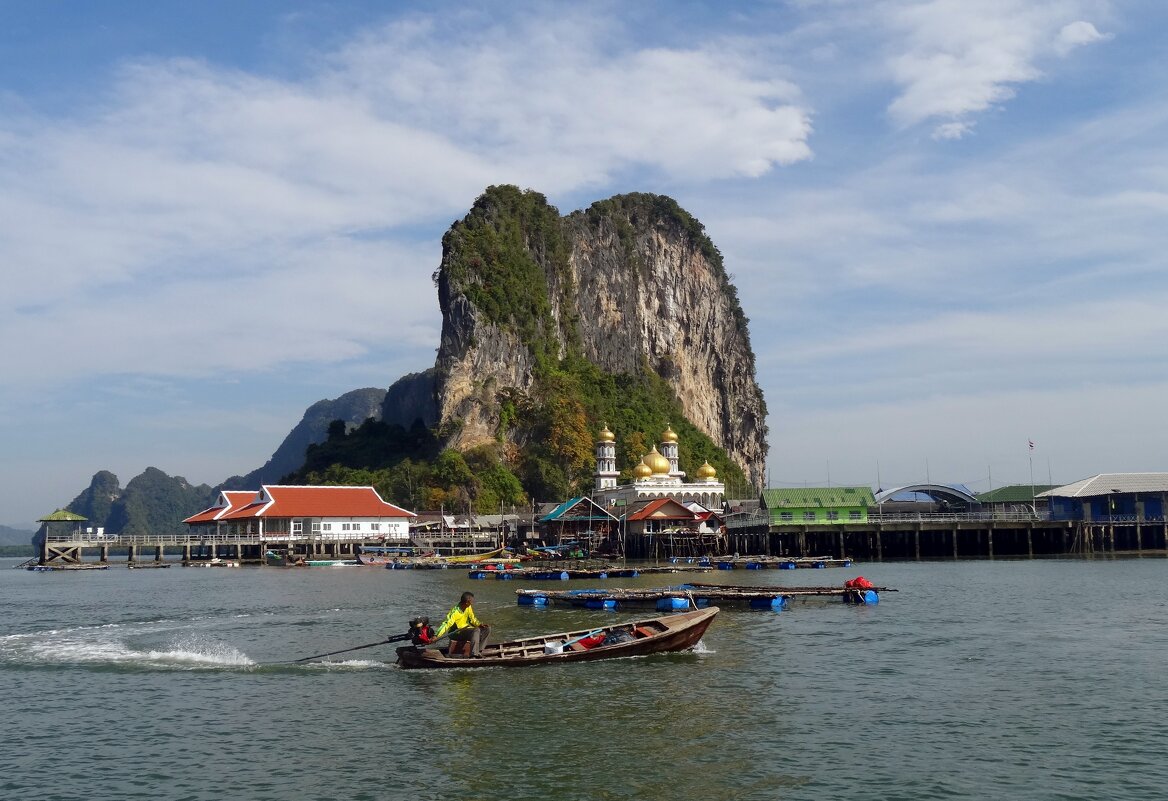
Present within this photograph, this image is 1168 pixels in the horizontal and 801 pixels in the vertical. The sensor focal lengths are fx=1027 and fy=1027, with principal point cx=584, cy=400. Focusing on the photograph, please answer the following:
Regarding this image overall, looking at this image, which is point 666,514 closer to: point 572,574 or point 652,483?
point 652,483

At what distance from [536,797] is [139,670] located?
17878mm

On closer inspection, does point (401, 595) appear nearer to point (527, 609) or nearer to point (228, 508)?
point (527, 609)

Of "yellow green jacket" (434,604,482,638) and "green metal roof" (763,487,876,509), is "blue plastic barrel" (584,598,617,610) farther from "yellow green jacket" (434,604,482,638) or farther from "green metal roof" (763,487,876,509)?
"green metal roof" (763,487,876,509)

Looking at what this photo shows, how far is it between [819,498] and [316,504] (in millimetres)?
51611

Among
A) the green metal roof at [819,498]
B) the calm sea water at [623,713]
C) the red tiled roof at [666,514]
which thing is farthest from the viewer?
the red tiled roof at [666,514]

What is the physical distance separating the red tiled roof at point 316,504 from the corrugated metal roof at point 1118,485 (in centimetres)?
6506

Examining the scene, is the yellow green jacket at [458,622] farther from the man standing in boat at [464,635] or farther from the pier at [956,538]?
the pier at [956,538]

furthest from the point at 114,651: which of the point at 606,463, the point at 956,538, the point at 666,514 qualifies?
the point at 606,463

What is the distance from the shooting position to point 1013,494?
10381cm

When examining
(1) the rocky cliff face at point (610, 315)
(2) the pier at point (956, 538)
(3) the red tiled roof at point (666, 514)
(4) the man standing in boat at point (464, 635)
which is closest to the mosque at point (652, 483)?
(3) the red tiled roof at point (666, 514)

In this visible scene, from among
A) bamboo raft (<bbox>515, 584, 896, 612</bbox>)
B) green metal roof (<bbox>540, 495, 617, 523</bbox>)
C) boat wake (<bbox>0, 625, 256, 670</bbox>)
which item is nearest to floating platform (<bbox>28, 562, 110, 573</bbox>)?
green metal roof (<bbox>540, 495, 617, 523</bbox>)

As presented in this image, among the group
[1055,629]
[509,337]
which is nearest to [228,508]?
[509,337]

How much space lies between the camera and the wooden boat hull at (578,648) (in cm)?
2862

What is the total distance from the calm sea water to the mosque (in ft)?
227
